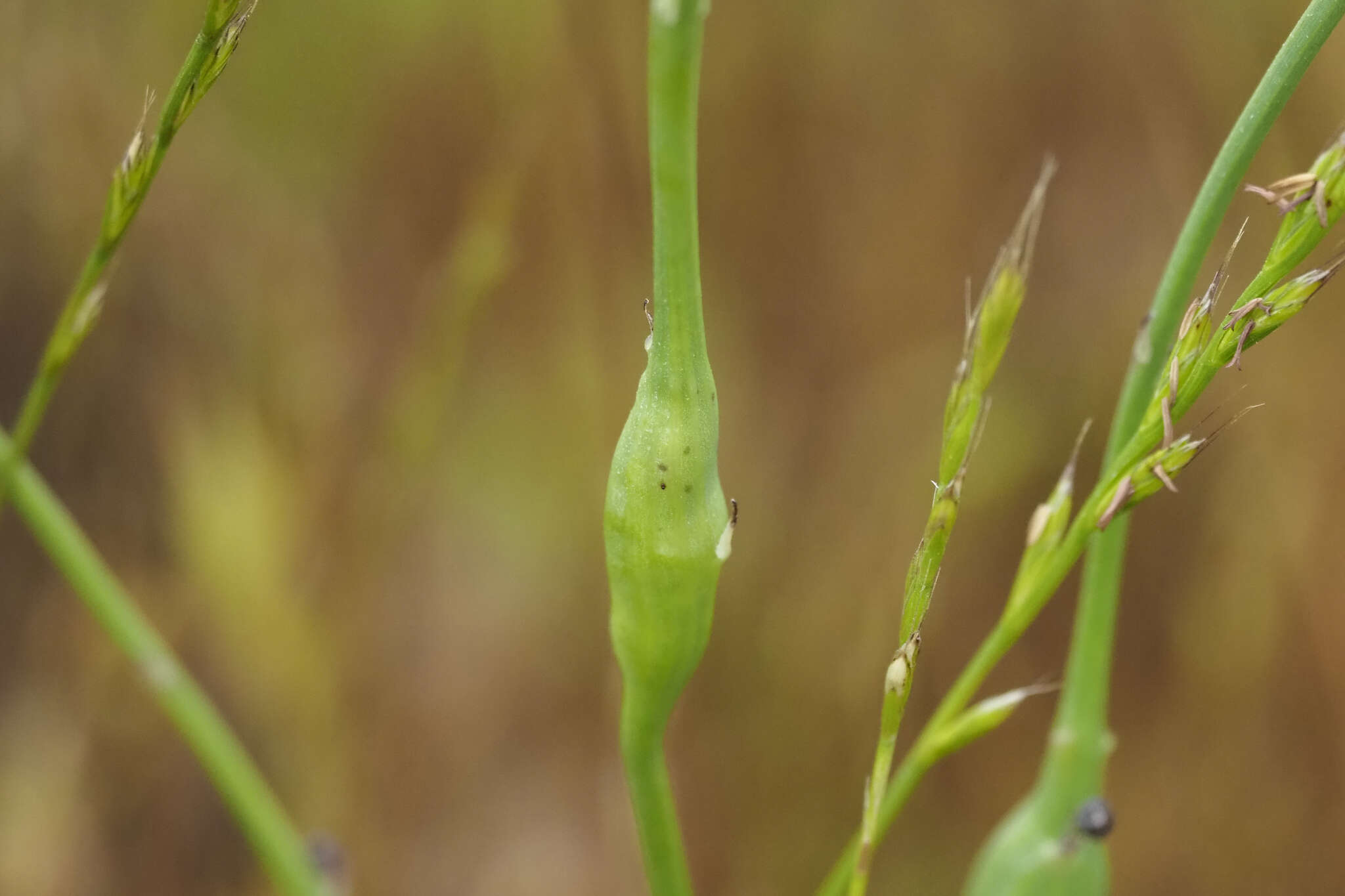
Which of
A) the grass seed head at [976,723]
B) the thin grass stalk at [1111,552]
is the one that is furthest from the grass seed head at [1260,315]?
the grass seed head at [976,723]

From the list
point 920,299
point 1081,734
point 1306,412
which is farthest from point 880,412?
point 1081,734

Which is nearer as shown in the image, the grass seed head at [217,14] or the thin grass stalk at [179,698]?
the grass seed head at [217,14]

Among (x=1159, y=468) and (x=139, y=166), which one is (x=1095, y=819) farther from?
(x=139, y=166)

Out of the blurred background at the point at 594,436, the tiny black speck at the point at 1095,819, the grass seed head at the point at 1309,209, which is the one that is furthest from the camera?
the blurred background at the point at 594,436

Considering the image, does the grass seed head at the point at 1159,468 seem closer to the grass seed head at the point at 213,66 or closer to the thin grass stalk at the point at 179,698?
the grass seed head at the point at 213,66

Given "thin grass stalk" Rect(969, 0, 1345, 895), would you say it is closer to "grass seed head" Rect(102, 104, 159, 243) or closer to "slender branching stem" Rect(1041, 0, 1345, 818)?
"slender branching stem" Rect(1041, 0, 1345, 818)

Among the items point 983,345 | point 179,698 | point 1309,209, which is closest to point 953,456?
point 983,345
